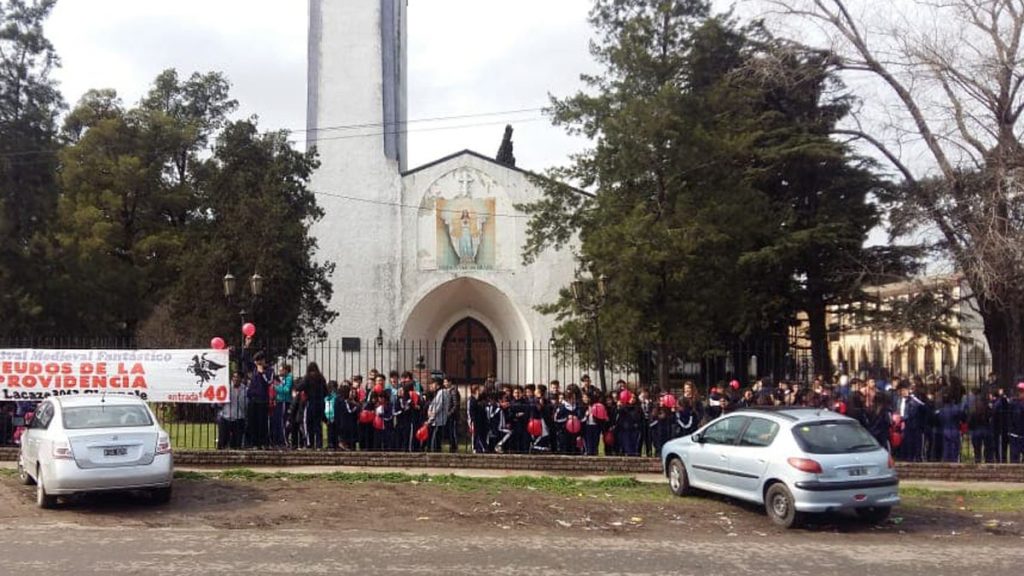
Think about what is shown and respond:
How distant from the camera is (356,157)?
38.7 m

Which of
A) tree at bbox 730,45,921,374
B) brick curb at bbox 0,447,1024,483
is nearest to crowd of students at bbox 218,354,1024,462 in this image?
brick curb at bbox 0,447,1024,483

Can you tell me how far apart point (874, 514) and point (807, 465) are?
154 centimetres

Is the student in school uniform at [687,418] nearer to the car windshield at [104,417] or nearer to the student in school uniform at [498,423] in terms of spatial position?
the student in school uniform at [498,423]

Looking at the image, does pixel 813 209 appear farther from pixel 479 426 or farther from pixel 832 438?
pixel 832 438

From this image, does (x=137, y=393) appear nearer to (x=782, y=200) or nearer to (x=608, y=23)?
(x=608, y=23)

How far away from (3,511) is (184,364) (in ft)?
18.9

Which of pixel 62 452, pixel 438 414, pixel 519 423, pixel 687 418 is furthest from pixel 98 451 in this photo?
pixel 687 418

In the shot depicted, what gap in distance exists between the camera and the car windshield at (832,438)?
457 inches

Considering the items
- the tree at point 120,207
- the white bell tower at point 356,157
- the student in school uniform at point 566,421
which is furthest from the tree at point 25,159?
the student in school uniform at point 566,421

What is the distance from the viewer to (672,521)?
39.7 feet

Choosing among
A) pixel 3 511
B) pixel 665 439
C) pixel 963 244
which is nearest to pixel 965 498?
pixel 665 439

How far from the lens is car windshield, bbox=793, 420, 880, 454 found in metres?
11.6

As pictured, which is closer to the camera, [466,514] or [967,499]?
[466,514]

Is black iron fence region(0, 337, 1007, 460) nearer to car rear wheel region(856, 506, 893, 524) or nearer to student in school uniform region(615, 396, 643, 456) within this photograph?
student in school uniform region(615, 396, 643, 456)
